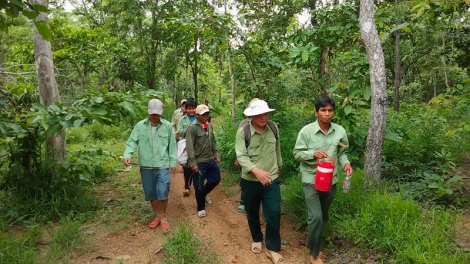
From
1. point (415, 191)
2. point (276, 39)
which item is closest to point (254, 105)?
point (415, 191)

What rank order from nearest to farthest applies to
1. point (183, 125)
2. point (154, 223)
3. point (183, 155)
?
1. point (154, 223)
2. point (183, 155)
3. point (183, 125)

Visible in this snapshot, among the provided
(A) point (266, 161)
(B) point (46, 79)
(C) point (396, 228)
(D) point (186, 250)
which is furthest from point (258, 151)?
(B) point (46, 79)

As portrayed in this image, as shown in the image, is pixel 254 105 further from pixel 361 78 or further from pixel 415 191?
pixel 415 191

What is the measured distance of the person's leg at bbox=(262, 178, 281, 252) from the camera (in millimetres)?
3430

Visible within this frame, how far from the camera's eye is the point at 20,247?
336cm

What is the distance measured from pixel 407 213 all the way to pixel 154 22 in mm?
12031

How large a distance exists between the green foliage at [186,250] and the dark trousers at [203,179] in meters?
1.00

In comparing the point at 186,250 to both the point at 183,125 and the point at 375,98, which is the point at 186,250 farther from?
the point at 375,98

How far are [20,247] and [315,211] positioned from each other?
3.29 metres

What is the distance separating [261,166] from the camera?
3.42 metres

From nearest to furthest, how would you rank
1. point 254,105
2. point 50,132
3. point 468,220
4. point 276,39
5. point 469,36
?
point 254,105 → point 50,132 → point 468,220 → point 276,39 → point 469,36

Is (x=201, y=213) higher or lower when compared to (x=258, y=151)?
lower

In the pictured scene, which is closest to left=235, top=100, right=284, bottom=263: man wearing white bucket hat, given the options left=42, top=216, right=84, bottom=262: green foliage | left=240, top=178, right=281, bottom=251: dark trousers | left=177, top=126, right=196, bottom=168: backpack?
left=240, top=178, right=281, bottom=251: dark trousers

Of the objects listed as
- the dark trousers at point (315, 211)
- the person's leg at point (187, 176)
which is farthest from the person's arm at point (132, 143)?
the dark trousers at point (315, 211)
